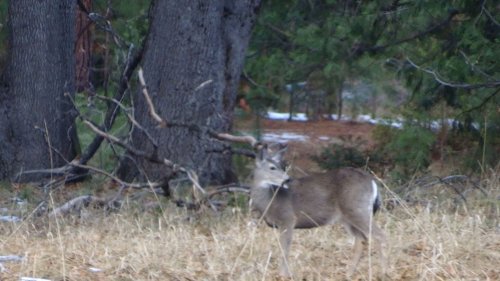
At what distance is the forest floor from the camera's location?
7.88 meters

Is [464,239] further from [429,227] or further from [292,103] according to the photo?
[292,103]

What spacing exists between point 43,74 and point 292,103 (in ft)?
41.4

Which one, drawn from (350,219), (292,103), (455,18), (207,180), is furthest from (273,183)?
(292,103)

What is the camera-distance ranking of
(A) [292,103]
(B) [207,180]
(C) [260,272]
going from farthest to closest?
(A) [292,103]
(B) [207,180]
(C) [260,272]

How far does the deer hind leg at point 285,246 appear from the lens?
780cm

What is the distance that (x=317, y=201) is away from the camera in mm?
8203

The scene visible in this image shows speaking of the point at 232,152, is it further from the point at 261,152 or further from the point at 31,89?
the point at 31,89

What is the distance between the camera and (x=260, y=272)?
7.93 meters

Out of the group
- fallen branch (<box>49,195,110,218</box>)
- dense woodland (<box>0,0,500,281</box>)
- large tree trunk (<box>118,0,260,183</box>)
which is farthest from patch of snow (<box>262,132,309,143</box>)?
fallen branch (<box>49,195,110,218</box>)

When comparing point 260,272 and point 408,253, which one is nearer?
point 260,272

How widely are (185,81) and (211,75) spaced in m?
0.30

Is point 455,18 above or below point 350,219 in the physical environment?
above

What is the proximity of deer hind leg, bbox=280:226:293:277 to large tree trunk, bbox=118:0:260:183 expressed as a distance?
12.7 ft

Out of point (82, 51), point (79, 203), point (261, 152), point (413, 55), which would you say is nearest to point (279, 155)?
point (261, 152)
